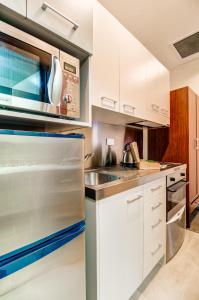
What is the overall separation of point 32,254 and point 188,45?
117 inches

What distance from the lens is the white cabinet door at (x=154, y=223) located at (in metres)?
1.24

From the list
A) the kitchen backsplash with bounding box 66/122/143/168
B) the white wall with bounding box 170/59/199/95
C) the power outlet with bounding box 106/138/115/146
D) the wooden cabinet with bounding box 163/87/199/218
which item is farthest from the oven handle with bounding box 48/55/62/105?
the white wall with bounding box 170/59/199/95

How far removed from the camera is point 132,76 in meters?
1.45

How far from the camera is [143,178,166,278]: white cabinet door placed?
1.24m

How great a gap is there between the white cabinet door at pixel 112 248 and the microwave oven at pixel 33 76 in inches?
22.2

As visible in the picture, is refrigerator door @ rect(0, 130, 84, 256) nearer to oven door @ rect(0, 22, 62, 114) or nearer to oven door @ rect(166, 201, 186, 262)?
oven door @ rect(0, 22, 62, 114)

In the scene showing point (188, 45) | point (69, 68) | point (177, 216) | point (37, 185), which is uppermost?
point (188, 45)

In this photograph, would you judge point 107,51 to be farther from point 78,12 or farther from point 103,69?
point 78,12

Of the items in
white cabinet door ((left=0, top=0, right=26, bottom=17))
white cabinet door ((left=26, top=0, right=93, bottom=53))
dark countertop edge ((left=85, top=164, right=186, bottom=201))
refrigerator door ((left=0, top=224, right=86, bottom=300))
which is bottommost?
refrigerator door ((left=0, top=224, right=86, bottom=300))

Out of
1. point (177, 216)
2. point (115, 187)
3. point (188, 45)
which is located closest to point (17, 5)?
point (115, 187)

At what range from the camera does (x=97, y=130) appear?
169 centimetres

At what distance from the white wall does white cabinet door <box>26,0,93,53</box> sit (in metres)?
2.51

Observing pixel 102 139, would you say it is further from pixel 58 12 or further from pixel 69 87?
pixel 58 12

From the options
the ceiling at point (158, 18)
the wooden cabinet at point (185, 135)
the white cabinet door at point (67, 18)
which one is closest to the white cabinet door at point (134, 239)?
the white cabinet door at point (67, 18)
